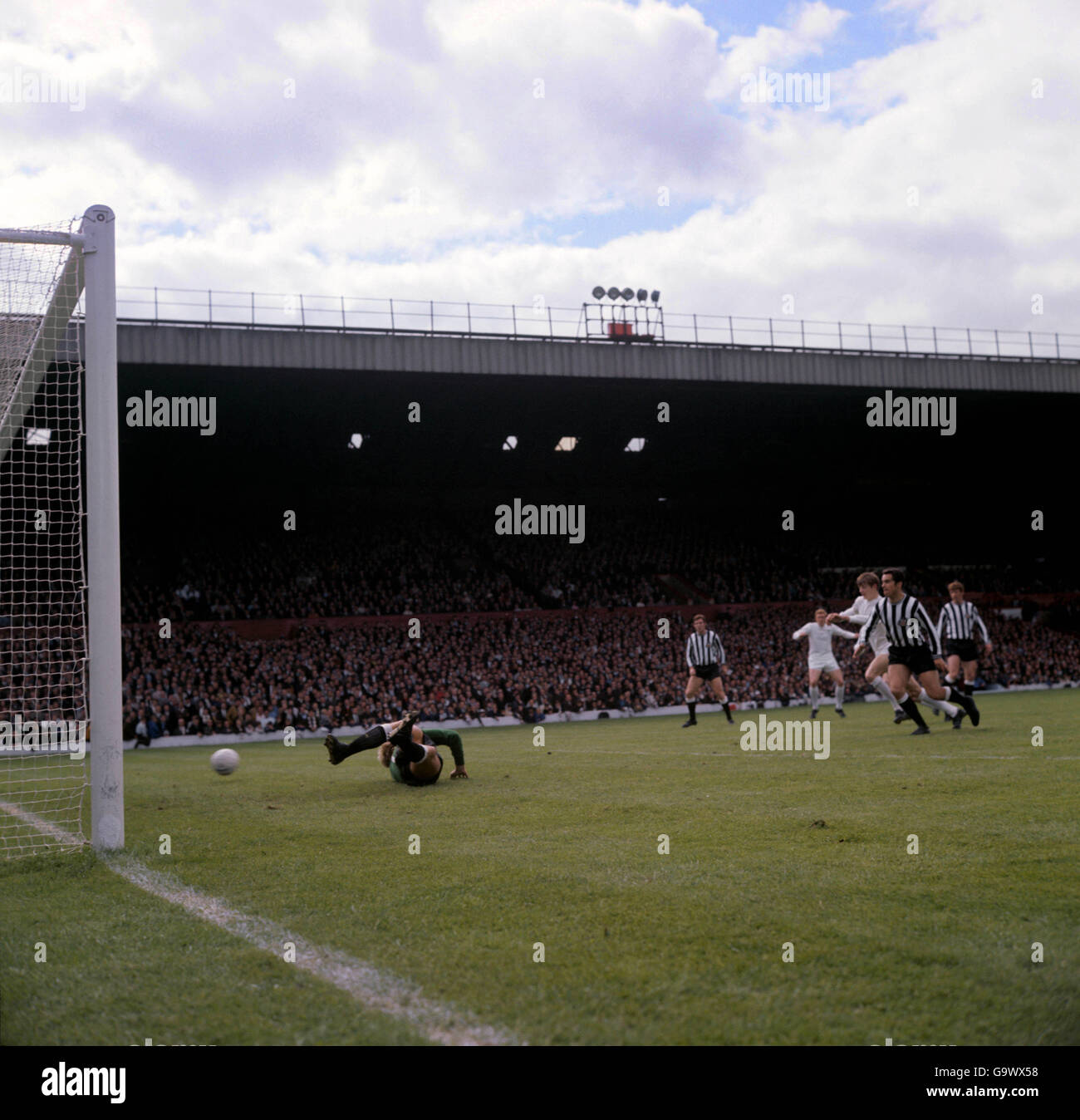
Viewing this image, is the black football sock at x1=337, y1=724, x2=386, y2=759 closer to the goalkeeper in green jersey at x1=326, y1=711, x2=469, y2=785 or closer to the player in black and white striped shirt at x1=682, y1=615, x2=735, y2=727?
the goalkeeper in green jersey at x1=326, y1=711, x2=469, y2=785

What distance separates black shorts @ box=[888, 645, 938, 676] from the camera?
42.4 ft

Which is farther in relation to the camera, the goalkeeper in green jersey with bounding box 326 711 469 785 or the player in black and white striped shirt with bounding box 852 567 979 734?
the player in black and white striped shirt with bounding box 852 567 979 734

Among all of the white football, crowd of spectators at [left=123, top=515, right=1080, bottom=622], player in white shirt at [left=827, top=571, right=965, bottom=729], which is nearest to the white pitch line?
the white football

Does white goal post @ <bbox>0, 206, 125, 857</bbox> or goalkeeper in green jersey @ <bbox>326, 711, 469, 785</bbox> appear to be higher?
white goal post @ <bbox>0, 206, 125, 857</bbox>

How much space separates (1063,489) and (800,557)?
13463 mm

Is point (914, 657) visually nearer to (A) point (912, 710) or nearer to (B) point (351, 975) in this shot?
(A) point (912, 710)

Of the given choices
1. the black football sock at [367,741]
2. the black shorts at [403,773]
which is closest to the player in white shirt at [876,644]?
the black shorts at [403,773]

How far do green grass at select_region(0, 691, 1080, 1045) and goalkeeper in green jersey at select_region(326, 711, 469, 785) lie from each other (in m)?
0.47

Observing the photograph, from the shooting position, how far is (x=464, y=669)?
30266mm

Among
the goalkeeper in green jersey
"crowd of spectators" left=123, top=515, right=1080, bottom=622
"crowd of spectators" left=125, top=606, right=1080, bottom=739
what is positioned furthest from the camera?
"crowd of spectators" left=123, top=515, right=1080, bottom=622

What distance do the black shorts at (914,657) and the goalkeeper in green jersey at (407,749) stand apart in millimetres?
5731

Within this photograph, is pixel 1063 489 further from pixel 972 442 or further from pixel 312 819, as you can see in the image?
pixel 312 819

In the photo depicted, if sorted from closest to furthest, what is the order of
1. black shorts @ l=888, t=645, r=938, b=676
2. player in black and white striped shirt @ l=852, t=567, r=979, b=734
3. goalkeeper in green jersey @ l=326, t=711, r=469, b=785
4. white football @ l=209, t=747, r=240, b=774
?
goalkeeper in green jersey @ l=326, t=711, r=469, b=785, white football @ l=209, t=747, r=240, b=774, player in black and white striped shirt @ l=852, t=567, r=979, b=734, black shorts @ l=888, t=645, r=938, b=676

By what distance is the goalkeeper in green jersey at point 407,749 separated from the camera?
935 centimetres
